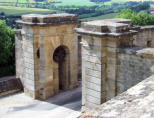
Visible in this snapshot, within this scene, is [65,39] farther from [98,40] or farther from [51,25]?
[98,40]

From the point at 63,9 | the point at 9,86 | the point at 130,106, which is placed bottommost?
the point at 9,86

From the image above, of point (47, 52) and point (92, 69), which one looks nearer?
point (92, 69)

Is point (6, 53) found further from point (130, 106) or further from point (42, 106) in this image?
Result: point (130, 106)

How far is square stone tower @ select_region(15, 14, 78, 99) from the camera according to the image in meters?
17.4

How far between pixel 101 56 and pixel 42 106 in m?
6.02

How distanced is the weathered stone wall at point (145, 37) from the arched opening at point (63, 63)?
16.3 feet

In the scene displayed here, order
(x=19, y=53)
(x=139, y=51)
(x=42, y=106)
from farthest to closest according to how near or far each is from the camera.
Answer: (x=19, y=53), (x=42, y=106), (x=139, y=51)

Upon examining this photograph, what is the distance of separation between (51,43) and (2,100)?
4.59 m


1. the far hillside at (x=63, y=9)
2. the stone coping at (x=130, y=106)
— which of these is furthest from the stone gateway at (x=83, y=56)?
the far hillside at (x=63, y=9)

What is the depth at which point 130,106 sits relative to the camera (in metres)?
5.46

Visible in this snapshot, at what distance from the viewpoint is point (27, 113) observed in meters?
16.1

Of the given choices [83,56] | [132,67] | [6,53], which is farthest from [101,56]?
[6,53]

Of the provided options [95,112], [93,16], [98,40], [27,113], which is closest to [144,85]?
[95,112]

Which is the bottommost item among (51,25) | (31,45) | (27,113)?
(27,113)
